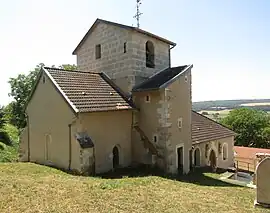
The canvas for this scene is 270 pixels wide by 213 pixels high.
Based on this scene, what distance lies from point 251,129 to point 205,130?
24759 millimetres

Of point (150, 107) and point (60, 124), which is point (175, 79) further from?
point (60, 124)

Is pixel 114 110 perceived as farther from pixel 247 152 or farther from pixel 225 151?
pixel 247 152

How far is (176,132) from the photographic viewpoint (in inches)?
752

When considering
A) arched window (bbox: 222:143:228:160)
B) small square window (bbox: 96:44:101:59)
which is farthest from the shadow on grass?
arched window (bbox: 222:143:228:160)

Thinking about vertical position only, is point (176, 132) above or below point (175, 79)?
below

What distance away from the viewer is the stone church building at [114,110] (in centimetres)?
1644

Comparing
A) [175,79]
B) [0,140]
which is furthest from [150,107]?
[0,140]

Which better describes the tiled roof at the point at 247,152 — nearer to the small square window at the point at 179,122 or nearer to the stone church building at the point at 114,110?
the stone church building at the point at 114,110

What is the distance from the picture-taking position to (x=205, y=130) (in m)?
26.6

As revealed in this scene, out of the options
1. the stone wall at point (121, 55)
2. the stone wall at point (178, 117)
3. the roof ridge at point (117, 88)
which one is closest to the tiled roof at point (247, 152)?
the stone wall at point (178, 117)

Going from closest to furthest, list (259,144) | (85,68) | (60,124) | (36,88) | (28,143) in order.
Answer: (60,124) → (36,88) → (28,143) → (85,68) → (259,144)

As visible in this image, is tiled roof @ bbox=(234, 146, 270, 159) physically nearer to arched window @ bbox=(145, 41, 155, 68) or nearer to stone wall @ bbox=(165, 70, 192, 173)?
stone wall @ bbox=(165, 70, 192, 173)

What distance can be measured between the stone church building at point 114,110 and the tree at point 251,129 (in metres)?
29.0

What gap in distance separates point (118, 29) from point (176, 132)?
28.6 ft
